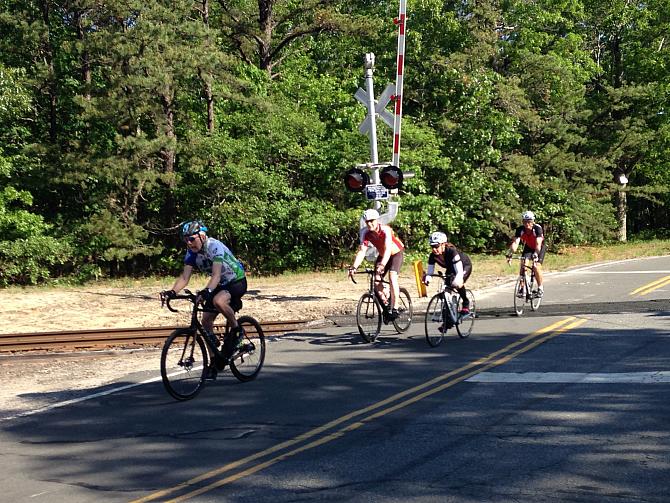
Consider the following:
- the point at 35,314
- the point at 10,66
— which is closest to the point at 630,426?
the point at 35,314

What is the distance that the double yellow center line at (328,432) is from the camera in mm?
6824

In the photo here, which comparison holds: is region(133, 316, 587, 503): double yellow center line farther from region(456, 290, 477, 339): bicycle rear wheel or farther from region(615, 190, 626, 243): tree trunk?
region(615, 190, 626, 243): tree trunk

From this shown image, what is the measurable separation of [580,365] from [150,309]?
11930 mm

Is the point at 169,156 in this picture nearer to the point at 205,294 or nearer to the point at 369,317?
the point at 369,317

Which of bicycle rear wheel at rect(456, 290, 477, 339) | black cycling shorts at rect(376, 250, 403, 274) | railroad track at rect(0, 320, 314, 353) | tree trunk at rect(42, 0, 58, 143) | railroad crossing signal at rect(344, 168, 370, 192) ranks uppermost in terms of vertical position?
tree trunk at rect(42, 0, 58, 143)

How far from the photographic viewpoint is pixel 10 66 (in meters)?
33.9

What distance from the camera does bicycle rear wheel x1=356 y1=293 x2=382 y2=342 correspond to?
13.7 m

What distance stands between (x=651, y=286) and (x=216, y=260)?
13.8 meters

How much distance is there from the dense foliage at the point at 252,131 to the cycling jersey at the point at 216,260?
20673mm

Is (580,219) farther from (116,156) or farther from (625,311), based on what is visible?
(625,311)

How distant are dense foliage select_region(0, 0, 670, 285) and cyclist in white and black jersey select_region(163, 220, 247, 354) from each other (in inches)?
812

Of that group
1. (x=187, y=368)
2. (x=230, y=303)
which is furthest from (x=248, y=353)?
(x=187, y=368)

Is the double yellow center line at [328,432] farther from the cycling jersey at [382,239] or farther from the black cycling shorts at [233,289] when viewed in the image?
the cycling jersey at [382,239]

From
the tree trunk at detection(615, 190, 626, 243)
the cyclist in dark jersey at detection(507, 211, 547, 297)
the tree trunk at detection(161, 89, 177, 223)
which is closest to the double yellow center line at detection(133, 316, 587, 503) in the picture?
the cyclist in dark jersey at detection(507, 211, 547, 297)
